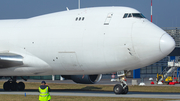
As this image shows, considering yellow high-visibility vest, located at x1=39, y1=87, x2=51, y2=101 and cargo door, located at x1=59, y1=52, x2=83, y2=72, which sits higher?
cargo door, located at x1=59, y1=52, x2=83, y2=72

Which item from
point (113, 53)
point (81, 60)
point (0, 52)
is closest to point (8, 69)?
point (0, 52)

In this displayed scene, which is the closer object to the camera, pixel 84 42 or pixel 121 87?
pixel 121 87

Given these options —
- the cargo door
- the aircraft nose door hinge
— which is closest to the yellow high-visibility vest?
the cargo door

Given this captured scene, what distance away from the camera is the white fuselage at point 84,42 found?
2102 cm

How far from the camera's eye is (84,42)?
2256cm

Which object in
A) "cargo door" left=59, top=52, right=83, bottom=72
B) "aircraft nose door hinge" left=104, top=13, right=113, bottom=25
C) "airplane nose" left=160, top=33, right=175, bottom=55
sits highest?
"aircraft nose door hinge" left=104, top=13, right=113, bottom=25

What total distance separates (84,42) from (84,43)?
71 millimetres

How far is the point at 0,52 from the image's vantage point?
25.2 m

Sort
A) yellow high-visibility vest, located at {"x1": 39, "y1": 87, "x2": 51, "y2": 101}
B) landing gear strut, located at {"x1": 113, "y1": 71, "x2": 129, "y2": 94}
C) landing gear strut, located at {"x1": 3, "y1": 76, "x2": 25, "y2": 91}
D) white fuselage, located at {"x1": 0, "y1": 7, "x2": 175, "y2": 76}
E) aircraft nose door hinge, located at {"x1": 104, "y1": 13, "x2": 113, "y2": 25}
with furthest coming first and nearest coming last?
landing gear strut, located at {"x1": 3, "y1": 76, "x2": 25, "y2": 91}, aircraft nose door hinge, located at {"x1": 104, "y1": 13, "x2": 113, "y2": 25}, landing gear strut, located at {"x1": 113, "y1": 71, "x2": 129, "y2": 94}, white fuselage, located at {"x1": 0, "y1": 7, "x2": 175, "y2": 76}, yellow high-visibility vest, located at {"x1": 39, "y1": 87, "x2": 51, "y2": 101}

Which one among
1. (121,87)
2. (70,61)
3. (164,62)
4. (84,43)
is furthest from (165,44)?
(164,62)

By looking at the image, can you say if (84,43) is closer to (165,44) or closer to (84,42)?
(84,42)

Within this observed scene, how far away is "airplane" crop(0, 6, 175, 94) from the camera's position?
2105cm

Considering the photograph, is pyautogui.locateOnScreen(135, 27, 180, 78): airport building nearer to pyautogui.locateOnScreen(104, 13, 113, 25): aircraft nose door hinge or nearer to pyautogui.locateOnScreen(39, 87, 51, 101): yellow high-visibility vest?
pyautogui.locateOnScreen(104, 13, 113, 25): aircraft nose door hinge

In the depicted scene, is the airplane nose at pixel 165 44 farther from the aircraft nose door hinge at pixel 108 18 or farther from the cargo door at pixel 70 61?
the cargo door at pixel 70 61
